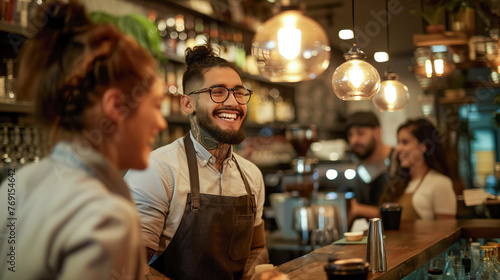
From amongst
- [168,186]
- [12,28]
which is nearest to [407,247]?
[168,186]

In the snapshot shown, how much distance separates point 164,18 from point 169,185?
2743 mm

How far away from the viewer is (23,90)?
116cm

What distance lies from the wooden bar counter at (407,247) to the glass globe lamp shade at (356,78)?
2.51ft

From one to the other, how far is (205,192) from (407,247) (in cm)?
108

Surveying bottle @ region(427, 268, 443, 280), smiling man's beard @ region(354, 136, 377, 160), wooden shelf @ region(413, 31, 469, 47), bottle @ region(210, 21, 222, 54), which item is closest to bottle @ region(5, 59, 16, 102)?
bottle @ region(210, 21, 222, 54)

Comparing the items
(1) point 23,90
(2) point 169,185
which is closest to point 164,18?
(2) point 169,185

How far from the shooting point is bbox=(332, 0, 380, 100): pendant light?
7.72ft

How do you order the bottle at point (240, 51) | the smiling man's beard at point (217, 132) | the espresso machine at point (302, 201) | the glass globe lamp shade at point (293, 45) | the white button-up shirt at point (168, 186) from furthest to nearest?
the bottle at point (240, 51), the espresso machine at point (302, 201), the smiling man's beard at point (217, 132), the white button-up shirt at point (168, 186), the glass globe lamp shade at point (293, 45)

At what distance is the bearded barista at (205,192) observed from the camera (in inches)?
90.0

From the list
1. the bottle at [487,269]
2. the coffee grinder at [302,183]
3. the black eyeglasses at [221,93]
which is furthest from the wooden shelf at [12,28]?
the bottle at [487,269]

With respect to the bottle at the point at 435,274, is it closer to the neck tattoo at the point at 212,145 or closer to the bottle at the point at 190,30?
the neck tattoo at the point at 212,145

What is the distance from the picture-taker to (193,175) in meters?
2.40

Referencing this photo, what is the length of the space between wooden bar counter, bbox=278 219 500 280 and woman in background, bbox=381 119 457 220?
26 cm

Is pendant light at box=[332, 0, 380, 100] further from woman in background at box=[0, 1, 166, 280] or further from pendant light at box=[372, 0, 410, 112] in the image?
woman in background at box=[0, 1, 166, 280]
